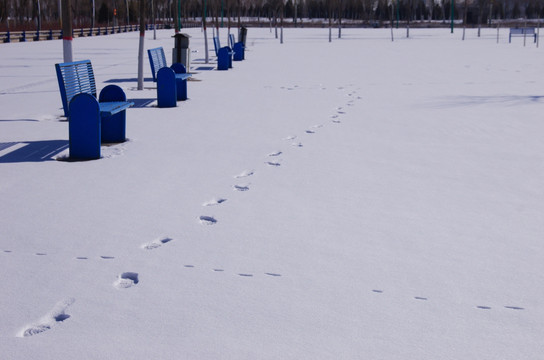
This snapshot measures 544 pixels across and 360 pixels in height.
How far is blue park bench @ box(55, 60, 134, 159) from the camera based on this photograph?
7910 mm

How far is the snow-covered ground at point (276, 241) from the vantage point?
365cm

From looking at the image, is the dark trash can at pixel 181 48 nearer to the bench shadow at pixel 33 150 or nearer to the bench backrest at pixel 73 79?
the bench backrest at pixel 73 79

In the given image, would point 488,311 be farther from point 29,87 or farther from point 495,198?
point 29,87

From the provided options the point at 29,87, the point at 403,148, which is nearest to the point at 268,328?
the point at 403,148

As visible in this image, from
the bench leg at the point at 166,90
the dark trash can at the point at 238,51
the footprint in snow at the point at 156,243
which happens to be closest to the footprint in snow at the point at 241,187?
the footprint in snow at the point at 156,243

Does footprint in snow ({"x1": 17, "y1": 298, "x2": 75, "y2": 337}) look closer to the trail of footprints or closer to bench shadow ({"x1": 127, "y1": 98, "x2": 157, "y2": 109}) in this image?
the trail of footprints

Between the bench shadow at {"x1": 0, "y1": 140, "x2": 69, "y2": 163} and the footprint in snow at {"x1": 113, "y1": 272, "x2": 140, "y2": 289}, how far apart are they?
13.3ft

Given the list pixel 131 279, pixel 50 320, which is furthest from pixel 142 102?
pixel 50 320

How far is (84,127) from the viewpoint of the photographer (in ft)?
26.2

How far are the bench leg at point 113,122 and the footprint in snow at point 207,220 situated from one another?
3.80 metres

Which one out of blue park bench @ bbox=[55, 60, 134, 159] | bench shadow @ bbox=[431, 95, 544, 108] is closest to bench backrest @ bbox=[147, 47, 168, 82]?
blue park bench @ bbox=[55, 60, 134, 159]

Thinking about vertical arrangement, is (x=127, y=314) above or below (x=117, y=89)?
below

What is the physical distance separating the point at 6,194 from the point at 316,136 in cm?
450

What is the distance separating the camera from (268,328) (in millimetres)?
3723
